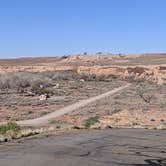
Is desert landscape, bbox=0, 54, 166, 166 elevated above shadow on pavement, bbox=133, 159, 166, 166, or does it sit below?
below

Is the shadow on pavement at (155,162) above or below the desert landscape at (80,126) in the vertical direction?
above

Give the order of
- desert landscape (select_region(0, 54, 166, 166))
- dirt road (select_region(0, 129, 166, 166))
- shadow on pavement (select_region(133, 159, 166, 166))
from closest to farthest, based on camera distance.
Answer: dirt road (select_region(0, 129, 166, 166)) < shadow on pavement (select_region(133, 159, 166, 166)) < desert landscape (select_region(0, 54, 166, 166))

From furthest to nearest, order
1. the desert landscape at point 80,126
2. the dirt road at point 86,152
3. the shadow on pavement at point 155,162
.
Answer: the desert landscape at point 80,126, the shadow on pavement at point 155,162, the dirt road at point 86,152

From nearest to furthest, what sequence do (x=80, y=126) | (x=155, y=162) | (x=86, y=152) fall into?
1. (x=155, y=162)
2. (x=86, y=152)
3. (x=80, y=126)

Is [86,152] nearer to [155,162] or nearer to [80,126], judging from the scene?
[155,162]

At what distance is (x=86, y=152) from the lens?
1605 cm

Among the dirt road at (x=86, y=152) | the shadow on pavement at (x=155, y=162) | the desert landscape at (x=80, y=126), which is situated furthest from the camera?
the desert landscape at (x=80, y=126)

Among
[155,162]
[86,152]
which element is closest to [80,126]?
[86,152]

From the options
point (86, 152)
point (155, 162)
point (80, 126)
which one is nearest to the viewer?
point (155, 162)

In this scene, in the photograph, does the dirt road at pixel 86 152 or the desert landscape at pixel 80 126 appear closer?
the dirt road at pixel 86 152

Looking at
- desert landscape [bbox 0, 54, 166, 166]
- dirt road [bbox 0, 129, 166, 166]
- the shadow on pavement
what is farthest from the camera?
desert landscape [bbox 0, 54, 166, 166]

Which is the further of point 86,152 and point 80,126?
point 80,126

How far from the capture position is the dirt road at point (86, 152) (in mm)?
13797

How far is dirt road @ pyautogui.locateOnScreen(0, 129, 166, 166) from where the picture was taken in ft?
45.3
